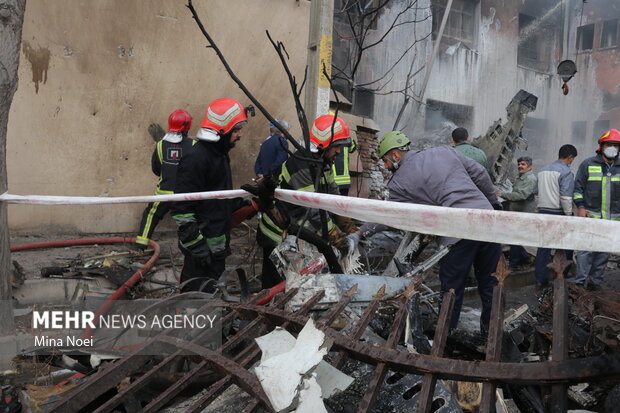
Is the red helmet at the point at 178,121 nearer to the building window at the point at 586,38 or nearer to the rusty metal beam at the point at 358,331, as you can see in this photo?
the rusty metal beam at the point at 358,331

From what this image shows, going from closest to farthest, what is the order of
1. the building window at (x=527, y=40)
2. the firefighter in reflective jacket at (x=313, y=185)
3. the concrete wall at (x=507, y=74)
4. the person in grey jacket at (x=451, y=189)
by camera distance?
the person in grey jacket at (x=451, y=189), the firefighter in reflective jacket at (x=313, y=185), the concrete wall at (x=507, y=74), the building window at (x=527, y=40)

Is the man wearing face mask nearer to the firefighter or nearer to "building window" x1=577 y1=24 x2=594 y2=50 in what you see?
the firefighter

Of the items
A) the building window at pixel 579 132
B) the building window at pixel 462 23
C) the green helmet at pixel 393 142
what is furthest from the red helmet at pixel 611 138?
the building window at pixel 579 132

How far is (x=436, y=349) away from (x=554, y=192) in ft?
18.6

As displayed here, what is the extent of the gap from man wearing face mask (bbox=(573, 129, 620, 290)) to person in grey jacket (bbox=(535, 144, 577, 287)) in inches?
5.8

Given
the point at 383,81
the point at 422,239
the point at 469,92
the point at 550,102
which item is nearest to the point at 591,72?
the point at 550,102

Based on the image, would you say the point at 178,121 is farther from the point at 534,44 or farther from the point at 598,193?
the point at 534,44

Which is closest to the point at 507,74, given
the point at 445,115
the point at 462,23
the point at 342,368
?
the point at 462,23

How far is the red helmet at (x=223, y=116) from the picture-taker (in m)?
4.19

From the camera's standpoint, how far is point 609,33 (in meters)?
23.0

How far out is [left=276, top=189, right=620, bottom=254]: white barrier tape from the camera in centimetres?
173

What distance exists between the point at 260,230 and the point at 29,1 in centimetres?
412

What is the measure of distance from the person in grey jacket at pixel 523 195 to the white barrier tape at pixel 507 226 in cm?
597

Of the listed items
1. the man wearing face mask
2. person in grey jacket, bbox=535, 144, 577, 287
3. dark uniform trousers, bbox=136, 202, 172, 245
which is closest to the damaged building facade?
person in grey jacket, bbox=535, 144, 577, 287
